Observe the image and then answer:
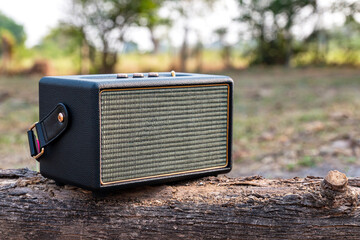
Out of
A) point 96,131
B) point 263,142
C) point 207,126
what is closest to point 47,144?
point 96,131

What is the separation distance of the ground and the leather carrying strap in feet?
9.02

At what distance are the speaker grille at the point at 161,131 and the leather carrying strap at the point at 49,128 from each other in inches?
7.1

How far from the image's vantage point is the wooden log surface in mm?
2273

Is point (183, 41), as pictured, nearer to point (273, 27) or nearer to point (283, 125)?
point (273, 27)

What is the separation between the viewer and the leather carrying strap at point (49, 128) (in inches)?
84.7

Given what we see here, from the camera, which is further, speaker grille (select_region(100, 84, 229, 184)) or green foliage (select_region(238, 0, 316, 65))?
green foliage (select_region(238, 0, 316, 65))

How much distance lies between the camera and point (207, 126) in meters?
2.39

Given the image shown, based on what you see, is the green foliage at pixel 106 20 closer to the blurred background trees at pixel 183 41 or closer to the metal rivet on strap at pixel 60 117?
the blurred background trees at pixel 183 41

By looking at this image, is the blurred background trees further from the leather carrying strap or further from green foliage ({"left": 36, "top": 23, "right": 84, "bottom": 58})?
the leather carrying strap

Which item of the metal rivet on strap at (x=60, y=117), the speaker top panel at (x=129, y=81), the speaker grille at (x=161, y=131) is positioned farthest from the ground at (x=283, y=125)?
the metal rivet on strap at (x=60, y=117)

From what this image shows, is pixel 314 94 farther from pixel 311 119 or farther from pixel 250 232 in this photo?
pixel 250 232

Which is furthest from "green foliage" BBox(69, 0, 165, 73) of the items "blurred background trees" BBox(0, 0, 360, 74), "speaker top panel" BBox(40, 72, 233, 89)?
"speaker top panel" BBox(40, 72, 233, 89)

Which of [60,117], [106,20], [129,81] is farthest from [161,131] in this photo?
[106,20]

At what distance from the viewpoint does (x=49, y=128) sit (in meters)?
2.25
